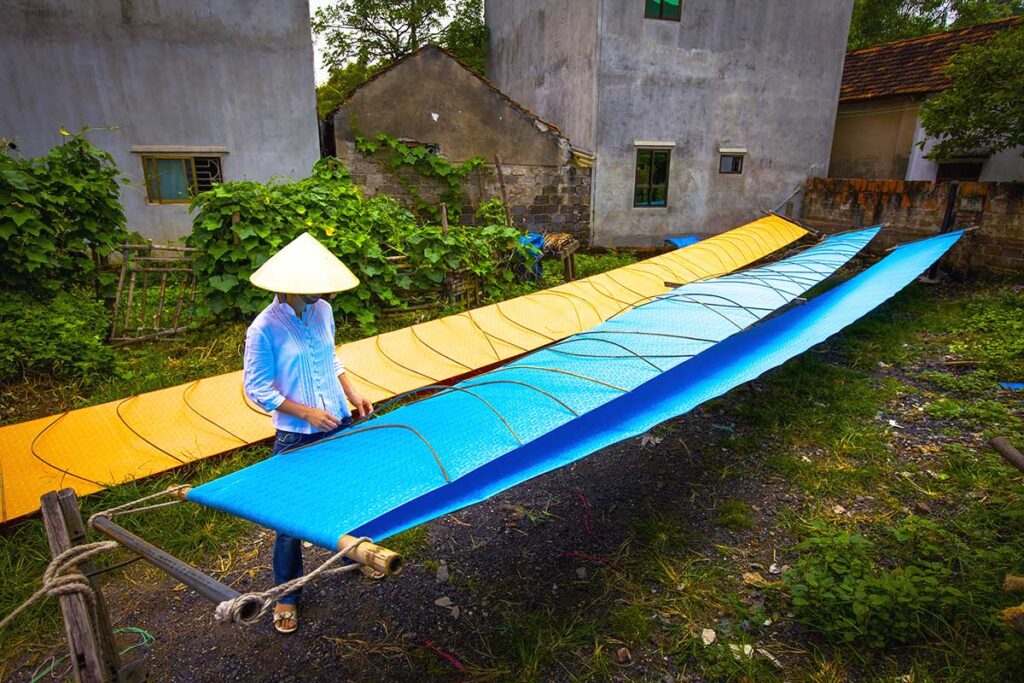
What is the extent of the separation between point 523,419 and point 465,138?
697 centimetres

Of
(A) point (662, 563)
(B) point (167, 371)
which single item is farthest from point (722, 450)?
(B) point (167, 371)

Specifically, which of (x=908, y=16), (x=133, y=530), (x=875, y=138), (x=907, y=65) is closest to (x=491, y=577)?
(x=133, y=530)

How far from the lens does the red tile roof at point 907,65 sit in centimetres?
941

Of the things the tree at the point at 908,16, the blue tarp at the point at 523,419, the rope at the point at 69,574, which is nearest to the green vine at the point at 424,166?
the blue tarp at the point at 523,419

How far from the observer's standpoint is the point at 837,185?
8711mm

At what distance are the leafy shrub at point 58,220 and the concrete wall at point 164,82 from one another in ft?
8.82

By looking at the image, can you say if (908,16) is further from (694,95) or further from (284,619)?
(284,619)

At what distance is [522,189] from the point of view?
8688 millimetres

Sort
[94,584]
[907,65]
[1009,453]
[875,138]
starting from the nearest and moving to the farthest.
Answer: [94,584]
[1009,453]
[907,65]
[875,138]

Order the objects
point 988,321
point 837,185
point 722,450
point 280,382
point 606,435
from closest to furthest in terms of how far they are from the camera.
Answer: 1. point 280,382
2. point 606,435
3. point 722,450
4. point 988,321
5. point 837,185

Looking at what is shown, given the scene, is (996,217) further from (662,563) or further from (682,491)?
(662,563)

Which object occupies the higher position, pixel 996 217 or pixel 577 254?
pixel 996 217

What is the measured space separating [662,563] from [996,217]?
652cm

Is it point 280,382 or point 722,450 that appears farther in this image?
point 722,450
